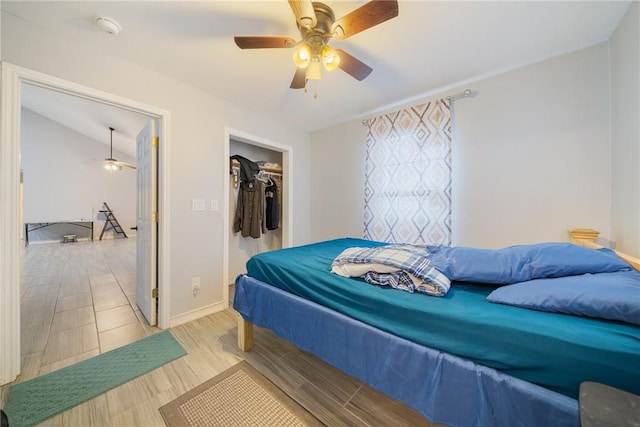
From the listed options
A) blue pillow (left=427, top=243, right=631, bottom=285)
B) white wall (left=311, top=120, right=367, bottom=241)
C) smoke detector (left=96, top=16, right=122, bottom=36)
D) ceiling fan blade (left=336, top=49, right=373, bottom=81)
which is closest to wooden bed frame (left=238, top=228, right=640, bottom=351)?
blue pillow (left=427, top=243, right=631, bottom=285)

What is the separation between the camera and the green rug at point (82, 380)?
3.80ft

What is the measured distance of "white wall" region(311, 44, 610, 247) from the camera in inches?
63.6

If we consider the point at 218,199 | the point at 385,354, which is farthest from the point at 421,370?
the point at 218,199

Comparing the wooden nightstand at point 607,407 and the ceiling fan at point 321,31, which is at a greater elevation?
the ceiling fan at point 321,31

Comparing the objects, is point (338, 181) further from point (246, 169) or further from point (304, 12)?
point (304, 12)

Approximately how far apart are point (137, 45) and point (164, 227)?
1463mm

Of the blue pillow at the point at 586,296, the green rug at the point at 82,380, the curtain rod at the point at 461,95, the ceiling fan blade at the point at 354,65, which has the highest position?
the curtain rod at the point at 461,95

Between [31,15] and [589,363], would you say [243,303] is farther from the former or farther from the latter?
[31,15]

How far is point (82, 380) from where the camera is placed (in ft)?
4.49

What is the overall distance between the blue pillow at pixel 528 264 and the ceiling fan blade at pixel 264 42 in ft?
5.28

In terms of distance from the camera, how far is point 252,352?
5.42ft

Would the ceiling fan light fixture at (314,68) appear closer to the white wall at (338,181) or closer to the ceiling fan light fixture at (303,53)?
the ceiling fan light fixture at (303,53)

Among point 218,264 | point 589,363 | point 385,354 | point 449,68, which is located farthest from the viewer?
point 218,264

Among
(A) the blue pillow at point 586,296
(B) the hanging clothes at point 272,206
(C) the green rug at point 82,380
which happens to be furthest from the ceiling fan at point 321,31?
(C) the green rug at point 82,380
